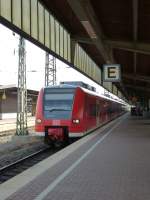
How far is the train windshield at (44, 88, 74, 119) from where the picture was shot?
75.3ft

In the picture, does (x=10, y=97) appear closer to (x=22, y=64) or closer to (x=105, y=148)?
(x=22, y=64)

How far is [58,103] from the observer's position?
23.3 metres

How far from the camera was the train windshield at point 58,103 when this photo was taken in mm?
22953

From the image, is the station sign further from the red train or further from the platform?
the platform

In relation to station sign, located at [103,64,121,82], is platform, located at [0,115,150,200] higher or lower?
lower

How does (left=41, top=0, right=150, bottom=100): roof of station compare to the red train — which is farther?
the red train

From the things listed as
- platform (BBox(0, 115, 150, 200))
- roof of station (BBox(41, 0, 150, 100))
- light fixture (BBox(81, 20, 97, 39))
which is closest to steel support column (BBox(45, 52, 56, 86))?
roof of station (BBox(41, 0, 150, 100))

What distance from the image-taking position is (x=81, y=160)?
13.5 metres

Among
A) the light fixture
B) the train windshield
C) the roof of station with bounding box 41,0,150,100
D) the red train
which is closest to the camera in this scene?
the roof of station with bounding box 41,0,150,100

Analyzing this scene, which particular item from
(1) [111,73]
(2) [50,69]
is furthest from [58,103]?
(2) [50,69]

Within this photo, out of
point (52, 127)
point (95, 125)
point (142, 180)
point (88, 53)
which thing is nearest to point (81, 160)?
point (142, 180)

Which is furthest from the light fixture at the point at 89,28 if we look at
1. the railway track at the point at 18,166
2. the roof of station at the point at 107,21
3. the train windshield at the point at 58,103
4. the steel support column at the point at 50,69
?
the steel support column at the point at 50,69

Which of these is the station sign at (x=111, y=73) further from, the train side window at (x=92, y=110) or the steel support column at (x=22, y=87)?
the train side window at (x=92, y=110)

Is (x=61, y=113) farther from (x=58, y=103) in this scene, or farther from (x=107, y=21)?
(x=107, y=21)
